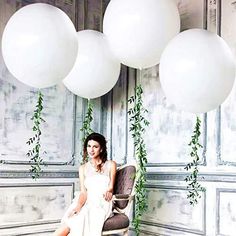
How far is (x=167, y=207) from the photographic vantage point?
3811 mm

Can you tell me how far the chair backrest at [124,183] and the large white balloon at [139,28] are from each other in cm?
159

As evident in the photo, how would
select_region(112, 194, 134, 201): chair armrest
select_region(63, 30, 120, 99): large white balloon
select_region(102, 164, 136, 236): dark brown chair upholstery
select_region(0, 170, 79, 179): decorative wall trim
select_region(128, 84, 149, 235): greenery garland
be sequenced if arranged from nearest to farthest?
select_region(63, 30, 120, 99): large white balloon → select_region(128, 84, 149, 235): greenery garland → select_region(102, 164, 136, 236): dark brown chair upholstery → select_region(112, 194, 134, 201): chair armrest → select_region(0, 170, 79, 179): decorative wall trim

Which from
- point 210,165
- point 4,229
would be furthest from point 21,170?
point 210,165

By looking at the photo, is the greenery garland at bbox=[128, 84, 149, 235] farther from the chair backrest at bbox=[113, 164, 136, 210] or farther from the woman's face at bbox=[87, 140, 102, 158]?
the woman's face at bbox=[87, 140, 102, 158]

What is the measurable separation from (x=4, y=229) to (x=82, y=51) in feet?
6.63

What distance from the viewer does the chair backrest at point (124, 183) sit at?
355cm

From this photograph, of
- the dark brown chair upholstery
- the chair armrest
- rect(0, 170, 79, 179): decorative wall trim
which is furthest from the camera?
rect(0, 170, 79, 179): decorative wall trim

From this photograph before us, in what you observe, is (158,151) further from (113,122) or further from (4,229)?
(4,229)

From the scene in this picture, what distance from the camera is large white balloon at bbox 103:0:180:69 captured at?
2082 millimetres

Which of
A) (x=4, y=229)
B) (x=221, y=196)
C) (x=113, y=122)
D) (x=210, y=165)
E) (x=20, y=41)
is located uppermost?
(x=20, y=41)

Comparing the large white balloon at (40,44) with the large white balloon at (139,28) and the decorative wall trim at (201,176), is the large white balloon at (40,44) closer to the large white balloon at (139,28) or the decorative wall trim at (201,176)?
the large white balloon at (139,28)

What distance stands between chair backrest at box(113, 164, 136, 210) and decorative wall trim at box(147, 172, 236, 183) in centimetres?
35

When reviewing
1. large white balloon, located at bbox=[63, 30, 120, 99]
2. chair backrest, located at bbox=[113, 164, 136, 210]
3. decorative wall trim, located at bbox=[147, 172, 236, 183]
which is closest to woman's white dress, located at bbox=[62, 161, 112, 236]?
chair backrest, located at bbox=[113, 164, 136, 210]

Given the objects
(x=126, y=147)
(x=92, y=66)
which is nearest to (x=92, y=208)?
(x=126, y=147)
